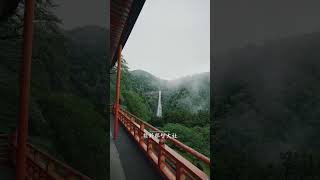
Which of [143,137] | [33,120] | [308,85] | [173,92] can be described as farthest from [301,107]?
[173,92]

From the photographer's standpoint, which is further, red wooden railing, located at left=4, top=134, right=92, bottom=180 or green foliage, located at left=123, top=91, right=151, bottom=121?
green foliage, located at left=123, top=91, right=151, bottom=121

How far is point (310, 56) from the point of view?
1749 millimetres

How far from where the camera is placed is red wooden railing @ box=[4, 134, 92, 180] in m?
1.78

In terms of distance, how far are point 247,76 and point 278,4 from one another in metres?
0.57

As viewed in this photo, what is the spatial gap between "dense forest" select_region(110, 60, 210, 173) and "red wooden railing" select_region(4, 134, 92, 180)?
2405mm

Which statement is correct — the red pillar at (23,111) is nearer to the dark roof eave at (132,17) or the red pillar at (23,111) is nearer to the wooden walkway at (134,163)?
the dark roof eave at (132,17)

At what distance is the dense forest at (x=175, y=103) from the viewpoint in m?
4.66

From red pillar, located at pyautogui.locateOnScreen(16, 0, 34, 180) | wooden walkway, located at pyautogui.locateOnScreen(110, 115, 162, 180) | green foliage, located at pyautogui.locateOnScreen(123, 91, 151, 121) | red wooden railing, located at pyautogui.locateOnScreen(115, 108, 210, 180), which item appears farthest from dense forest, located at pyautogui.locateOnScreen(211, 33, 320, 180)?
green foliage, located at pyautogui.locateOnScreen(123, 91, 151, 121)

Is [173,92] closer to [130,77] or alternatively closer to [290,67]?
[130,77]

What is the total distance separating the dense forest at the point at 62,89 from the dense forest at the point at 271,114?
36.9 inches

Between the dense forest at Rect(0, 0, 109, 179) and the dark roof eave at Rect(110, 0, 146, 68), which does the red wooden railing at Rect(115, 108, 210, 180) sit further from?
the dark roof eave at Rect(110, 0, 146, 68)

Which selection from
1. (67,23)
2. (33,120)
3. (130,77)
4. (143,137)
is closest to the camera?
(33,120)

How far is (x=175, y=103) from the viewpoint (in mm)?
5309

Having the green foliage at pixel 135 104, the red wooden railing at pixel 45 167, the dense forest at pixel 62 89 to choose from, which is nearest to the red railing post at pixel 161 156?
the dense forest at pixel 62 89
